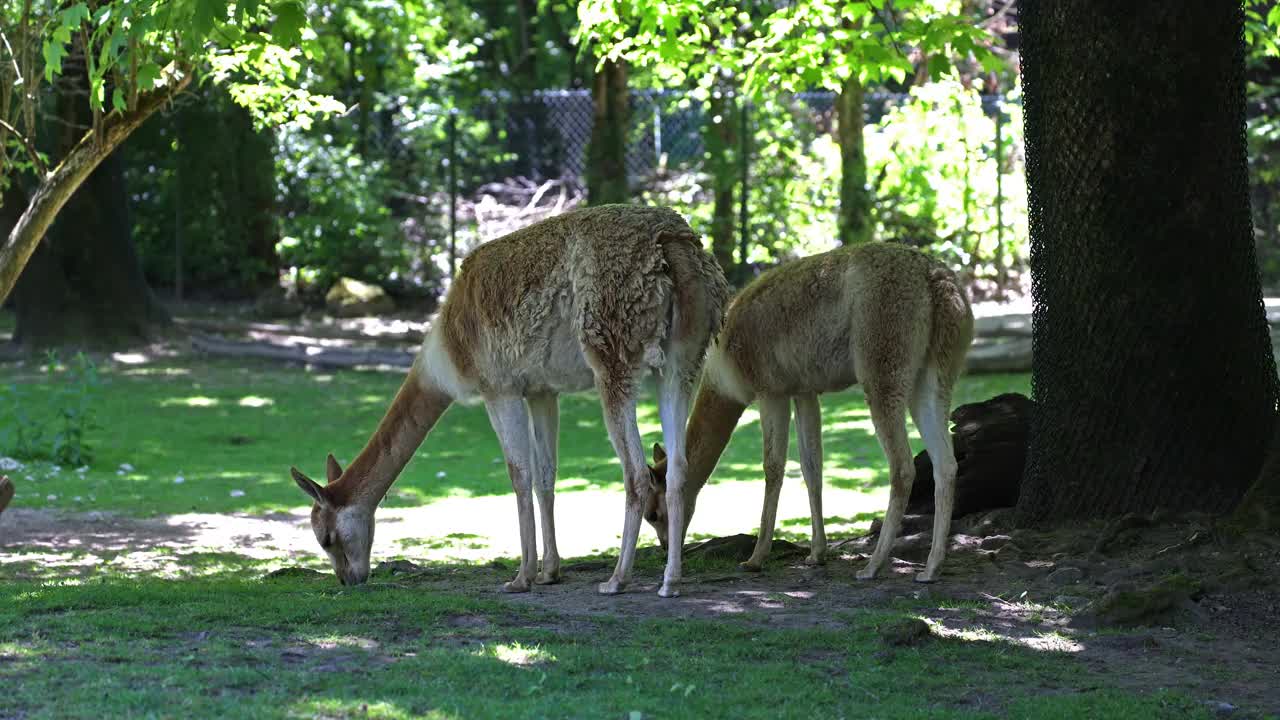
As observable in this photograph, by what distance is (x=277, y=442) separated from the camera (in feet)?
46.9

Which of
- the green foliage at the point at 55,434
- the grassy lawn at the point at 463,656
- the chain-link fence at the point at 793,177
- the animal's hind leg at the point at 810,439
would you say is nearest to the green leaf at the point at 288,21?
the grassy lawn at the point at 463,656

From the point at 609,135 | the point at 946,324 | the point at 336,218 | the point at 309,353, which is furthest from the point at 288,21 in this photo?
the point at 336,218

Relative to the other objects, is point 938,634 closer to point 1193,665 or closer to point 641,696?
point 1193,665

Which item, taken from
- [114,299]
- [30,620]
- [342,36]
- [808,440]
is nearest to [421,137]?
[342,36]

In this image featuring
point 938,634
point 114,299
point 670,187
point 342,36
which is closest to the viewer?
point 938,634

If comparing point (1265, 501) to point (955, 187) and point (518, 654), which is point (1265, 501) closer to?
point (518, 654)

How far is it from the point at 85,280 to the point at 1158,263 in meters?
14.6

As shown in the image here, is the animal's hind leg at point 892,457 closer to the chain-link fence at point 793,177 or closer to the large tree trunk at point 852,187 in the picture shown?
the chain-link fence at point 793,177

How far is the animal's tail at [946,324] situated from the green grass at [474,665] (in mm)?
1460

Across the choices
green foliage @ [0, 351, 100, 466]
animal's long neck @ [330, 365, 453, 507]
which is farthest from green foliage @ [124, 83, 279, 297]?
animal's long neck @ [330, 365, 453, 507]

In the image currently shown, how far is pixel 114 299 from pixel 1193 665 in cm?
1584

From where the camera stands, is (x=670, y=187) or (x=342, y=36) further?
(x=342, y=36)

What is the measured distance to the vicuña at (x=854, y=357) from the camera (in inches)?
301

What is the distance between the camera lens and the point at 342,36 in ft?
81.2
